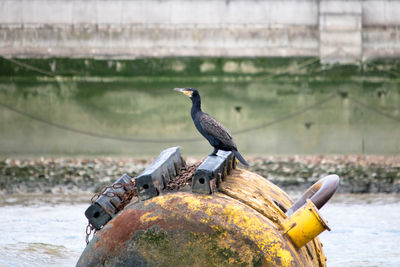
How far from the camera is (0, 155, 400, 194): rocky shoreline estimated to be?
42.1ft

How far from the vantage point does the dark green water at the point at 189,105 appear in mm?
15266

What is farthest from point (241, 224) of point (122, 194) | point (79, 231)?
point (79, 231)

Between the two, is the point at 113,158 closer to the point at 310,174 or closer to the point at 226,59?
the point at 226,59

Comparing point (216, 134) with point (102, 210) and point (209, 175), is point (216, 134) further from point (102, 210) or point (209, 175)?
point (102, 210)

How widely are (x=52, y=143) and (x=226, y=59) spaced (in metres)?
4.05

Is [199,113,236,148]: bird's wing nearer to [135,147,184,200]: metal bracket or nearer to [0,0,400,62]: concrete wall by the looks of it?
[135,147,184,200]: metal bracket

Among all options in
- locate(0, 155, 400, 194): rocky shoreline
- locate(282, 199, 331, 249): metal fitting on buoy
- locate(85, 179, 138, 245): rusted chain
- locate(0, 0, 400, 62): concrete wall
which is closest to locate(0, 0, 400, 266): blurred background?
locate(0, 0, 400, 62): concrete wall

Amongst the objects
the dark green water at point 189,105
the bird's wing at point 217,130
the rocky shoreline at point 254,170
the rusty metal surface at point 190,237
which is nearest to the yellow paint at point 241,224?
the rusty metal surface at point 190,237

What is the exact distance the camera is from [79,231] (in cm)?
919

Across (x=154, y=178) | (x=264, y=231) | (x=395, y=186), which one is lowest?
(x=395, y=186)

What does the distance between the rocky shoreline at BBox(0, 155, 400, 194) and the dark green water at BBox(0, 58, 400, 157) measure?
415 millimetres

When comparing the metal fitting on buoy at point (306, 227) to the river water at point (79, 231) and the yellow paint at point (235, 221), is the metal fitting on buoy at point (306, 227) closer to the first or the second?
the yellow paint at point (235, 221)

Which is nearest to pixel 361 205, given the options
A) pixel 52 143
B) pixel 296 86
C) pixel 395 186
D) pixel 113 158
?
pixel 395 186

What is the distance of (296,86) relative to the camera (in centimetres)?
1543
